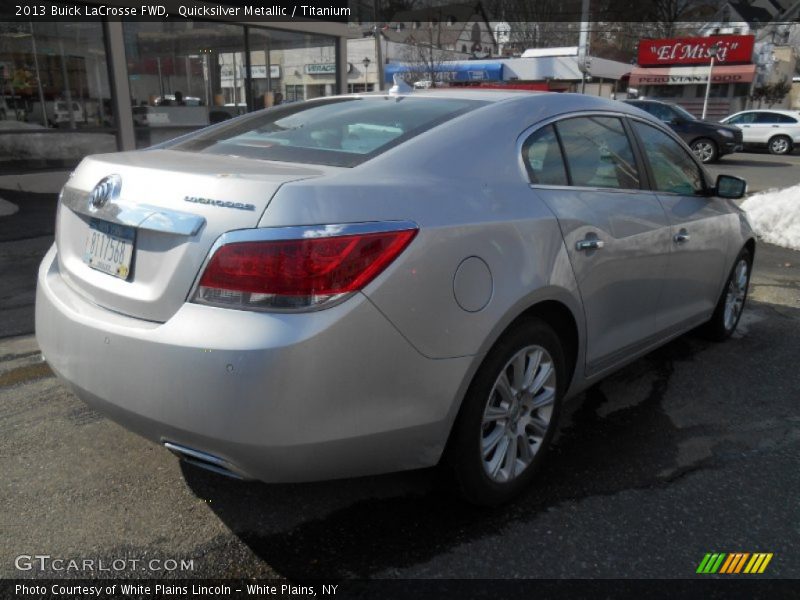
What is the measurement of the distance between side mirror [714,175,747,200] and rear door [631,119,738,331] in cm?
6

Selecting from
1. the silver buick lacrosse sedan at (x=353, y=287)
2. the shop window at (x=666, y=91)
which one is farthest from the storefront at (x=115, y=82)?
the shop window at (x=666, y=91)

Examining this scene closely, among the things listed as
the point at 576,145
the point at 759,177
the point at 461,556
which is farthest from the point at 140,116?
the point at 759,177

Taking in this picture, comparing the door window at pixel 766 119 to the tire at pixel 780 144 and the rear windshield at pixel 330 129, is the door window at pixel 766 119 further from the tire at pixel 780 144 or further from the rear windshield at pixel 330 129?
the rear windshield at pixel 330 129

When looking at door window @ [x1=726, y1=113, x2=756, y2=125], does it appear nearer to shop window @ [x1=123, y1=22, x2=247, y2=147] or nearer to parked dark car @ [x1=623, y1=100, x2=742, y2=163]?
parked dark car @ [x1=623, y1=100, x2=742, y2=163]

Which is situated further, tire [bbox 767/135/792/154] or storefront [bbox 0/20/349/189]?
tire [bbox 767/135/792/154]

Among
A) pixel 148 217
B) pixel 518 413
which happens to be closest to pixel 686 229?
pixel 518 413

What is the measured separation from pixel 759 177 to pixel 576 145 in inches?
633

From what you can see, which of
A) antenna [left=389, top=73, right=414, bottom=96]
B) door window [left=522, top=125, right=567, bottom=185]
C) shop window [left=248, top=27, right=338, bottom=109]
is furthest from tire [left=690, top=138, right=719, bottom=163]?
door window [left=522, top=125, right=567, bottom=185]

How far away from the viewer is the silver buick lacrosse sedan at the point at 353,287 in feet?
6.60

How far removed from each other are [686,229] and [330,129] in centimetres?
203

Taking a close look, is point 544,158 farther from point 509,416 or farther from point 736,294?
point 736,294

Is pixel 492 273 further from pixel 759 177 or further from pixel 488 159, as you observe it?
pixel 759 177

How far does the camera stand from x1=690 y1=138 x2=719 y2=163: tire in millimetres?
19859

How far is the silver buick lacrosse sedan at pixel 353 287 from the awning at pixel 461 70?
125 feet
